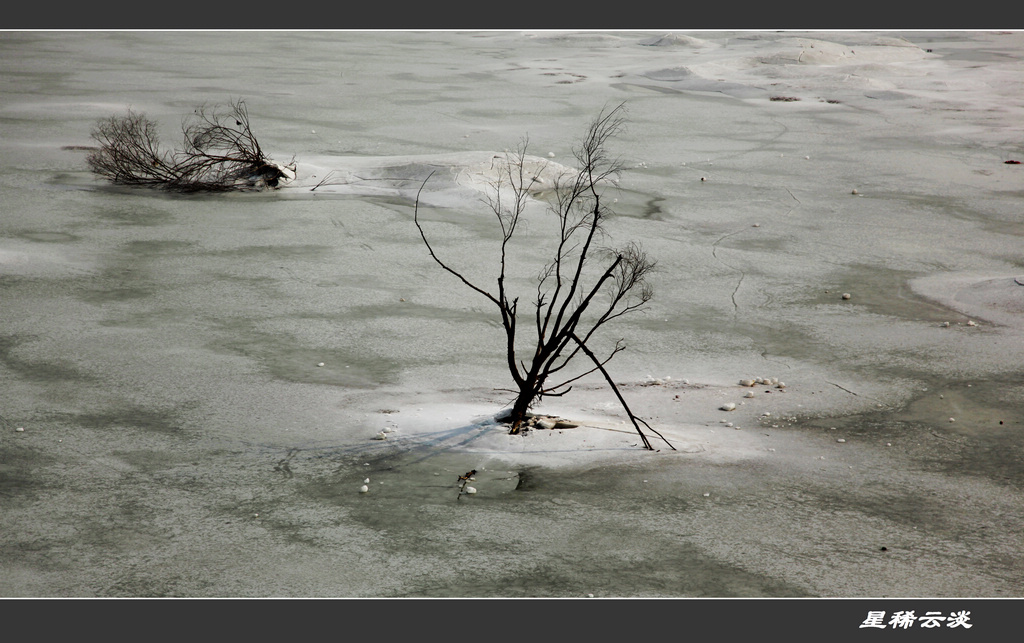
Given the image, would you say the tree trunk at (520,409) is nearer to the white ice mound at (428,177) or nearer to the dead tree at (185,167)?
the white ice mound at (428,177)

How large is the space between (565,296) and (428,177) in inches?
134

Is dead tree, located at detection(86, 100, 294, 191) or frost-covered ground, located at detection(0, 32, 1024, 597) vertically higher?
dead tree, located at detection(86, 100, 294, 191)

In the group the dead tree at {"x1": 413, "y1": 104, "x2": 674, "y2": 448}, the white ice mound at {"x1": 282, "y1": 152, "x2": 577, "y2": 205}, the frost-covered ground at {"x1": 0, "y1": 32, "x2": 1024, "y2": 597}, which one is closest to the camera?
the frost-covered ground at {"x1": 0, "y1": 32, "x2": 1024, "y2": 597}

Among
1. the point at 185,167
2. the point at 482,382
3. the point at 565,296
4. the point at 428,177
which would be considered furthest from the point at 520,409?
the point at 185,167

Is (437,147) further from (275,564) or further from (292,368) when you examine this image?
(275,564)

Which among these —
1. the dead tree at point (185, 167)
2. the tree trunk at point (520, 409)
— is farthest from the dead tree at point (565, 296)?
the dead tree at point (185, 167)

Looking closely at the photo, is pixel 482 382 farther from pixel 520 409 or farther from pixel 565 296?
pixel 565 296

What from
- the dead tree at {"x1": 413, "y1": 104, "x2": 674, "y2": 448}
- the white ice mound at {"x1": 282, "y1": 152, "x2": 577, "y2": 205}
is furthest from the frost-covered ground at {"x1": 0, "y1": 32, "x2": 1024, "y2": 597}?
the dead tree at {"x1": 413, "y1": 104, "x2": 674, "y2": 448}

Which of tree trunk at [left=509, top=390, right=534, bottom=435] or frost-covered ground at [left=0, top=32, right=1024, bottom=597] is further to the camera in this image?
tree trunk at [left=509, top=390, right=534, bottom=435]

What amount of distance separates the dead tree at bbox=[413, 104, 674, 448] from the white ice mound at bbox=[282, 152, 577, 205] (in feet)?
0.39

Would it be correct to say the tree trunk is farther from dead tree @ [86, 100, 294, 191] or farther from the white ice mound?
dead tree @ [86, 100, 294, 191]

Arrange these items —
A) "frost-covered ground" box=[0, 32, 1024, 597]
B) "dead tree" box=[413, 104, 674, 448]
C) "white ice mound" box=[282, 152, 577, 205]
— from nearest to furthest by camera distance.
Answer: "frost-covered ground" box=[0, 32, 1024, 597] → "dead tree" box=[413, 104, 674, 448] → "white ice mound" box=[282, 152, 577, 205]

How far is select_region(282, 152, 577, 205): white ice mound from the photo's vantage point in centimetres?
1023

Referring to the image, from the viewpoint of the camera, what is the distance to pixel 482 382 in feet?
19.4
